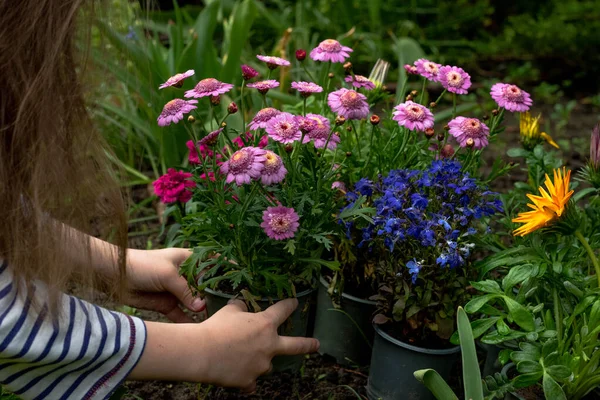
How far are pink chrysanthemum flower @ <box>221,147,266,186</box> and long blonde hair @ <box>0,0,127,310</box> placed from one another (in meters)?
0.26

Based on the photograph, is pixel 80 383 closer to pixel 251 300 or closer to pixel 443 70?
pixel 251 300

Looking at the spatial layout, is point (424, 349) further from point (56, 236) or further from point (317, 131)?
point (56, 236)

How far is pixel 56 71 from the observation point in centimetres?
107

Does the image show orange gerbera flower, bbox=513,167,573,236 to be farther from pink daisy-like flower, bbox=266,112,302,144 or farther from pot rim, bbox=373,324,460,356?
pink daisy-like flower, bbox=266,112,302,144

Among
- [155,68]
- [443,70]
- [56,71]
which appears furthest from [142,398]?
[155,68]

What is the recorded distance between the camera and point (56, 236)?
109 cm

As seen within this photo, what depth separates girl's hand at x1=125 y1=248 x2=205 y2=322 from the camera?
4.93 feet

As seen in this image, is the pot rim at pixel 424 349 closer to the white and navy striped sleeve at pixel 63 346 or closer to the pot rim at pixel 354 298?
the pot rim at pixel 354 298

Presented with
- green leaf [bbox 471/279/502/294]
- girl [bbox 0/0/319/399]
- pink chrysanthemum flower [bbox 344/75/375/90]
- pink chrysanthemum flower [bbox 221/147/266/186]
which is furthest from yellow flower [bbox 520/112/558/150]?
girl [bbox 0/0/319/399]

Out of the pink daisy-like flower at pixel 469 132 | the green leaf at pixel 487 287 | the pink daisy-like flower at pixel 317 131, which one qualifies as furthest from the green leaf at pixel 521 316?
the pink daisy-like flower at pixel 317 131

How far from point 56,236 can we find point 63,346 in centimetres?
17

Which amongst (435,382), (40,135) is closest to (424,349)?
(435,382)

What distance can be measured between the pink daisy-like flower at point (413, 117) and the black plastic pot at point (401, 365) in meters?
0.44

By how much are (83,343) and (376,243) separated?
69cm
